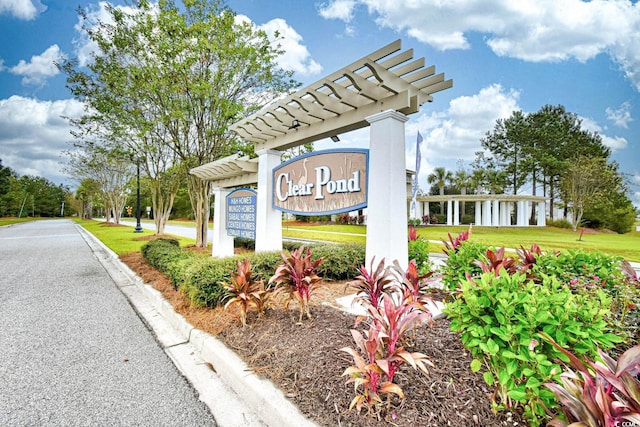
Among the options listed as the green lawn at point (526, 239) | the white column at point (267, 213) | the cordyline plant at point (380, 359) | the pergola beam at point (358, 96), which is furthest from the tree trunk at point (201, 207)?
the cordyline plant at point (380, 359)

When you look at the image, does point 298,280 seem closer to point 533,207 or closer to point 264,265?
point 264,265

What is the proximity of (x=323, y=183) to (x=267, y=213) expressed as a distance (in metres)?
1.79

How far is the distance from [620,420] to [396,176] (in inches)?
115

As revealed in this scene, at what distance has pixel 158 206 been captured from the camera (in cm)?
1795

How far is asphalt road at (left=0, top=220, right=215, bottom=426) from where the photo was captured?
229 centimetres

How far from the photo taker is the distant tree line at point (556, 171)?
23.7 meters

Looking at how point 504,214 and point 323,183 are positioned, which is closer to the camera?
point 323,183

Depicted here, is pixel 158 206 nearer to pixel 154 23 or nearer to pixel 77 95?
pixel 77 95

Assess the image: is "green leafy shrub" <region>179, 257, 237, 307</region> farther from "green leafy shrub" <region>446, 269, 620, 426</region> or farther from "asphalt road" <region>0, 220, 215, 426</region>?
"green leafy shrub" <region>446, 269, 620, 426</region>

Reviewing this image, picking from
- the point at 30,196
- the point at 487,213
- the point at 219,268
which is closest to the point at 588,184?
the point at 487,213

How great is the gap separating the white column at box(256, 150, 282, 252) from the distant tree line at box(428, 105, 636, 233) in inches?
1044

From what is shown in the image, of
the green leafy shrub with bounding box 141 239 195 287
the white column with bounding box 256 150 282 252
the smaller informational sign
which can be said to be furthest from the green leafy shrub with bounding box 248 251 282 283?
the smaller informational sign

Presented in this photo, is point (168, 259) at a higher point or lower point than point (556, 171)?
lower

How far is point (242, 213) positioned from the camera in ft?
23.5
